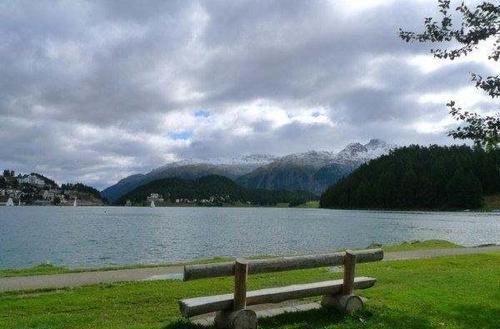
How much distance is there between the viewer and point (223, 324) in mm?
12992

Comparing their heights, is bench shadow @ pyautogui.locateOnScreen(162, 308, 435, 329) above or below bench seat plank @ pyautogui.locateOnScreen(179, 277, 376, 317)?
below

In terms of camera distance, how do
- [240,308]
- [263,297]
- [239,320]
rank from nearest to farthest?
[239,320] < [240,308] < [263,297]

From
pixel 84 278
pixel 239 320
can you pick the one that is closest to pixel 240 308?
pixel 239 320

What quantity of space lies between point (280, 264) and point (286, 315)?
5.53ft

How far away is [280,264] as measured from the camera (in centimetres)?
1373

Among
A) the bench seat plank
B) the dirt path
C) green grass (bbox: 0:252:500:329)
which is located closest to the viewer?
the bench seat plank

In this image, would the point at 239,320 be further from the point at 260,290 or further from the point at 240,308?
the point at 260,290

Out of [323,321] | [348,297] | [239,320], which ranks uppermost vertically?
[348,297]

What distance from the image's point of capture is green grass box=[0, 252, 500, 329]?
1403cm

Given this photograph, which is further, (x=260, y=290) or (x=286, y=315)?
(x=286, y=315)

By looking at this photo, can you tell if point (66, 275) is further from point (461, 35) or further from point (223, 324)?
point (461, 35)

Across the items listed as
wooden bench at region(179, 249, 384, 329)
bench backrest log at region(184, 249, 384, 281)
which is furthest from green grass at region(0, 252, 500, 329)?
bench backrest log at region(184, 249, 384, 281)

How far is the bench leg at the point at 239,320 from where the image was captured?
12664 mm

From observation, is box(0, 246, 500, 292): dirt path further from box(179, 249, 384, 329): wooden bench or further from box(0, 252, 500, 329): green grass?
box(179, 249, 384, 329): wooden bench
